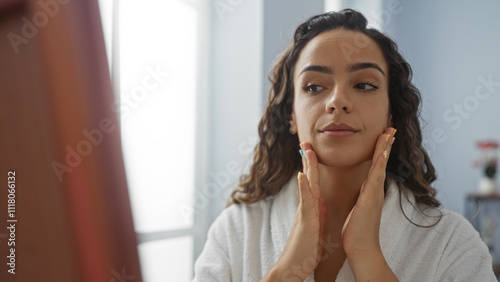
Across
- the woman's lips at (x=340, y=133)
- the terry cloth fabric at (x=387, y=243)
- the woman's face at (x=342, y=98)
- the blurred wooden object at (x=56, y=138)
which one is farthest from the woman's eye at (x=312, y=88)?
the blurred wooden object at (x=56, y=138)

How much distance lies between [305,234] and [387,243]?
197mm

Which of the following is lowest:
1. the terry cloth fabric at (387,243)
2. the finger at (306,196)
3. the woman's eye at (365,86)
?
the terry cloth fabric at (387,243)

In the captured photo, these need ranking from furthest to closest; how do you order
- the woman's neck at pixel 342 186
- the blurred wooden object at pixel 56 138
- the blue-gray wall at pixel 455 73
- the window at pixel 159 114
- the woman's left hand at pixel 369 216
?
the blue-gray wall at pixel 455 73 < the window at pixel 159 114 < the woman's neck at pixel 342 186 < the woman's left hand at pixel 369 216 < the blurred wooden object at pixel 56 138

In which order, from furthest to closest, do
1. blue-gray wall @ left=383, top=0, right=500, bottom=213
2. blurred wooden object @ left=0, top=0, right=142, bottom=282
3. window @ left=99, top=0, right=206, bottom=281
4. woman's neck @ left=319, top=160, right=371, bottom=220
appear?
1. blue-gray wall @ left=383, top=0, right=500, bottom=213
2. window @ left=99, top=0, right=206, bottom=281
3. woman's neck @ left=319, top=160, right=371, bottom=220
4. blurred wooden object @ left=0, top=0, right=142, bottom=282

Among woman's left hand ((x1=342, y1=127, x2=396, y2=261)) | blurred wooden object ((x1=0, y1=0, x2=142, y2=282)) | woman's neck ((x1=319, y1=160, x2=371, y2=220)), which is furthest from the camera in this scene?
woman's neck ((x1=319, y1=160, x2=371, y2=220))

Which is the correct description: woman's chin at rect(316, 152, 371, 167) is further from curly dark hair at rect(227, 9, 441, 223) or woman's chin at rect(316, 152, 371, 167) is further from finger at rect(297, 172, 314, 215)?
curly dark hair at rect(227, 9, 441, 223)

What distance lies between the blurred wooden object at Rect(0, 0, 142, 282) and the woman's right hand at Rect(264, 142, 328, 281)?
1.15 feet

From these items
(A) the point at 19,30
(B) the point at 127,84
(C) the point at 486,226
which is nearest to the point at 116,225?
(A) the point at 19,30

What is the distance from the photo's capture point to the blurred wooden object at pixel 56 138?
1.95ft

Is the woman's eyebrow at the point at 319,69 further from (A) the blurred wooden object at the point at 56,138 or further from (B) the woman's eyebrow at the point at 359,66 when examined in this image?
(A) the blurred wooden object at the point at 56,138

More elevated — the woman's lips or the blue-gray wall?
the blue-gray wall

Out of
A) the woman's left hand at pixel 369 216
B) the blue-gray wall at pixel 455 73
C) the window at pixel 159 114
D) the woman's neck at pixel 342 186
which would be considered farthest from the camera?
the blue-gray wall at pixel 455 73

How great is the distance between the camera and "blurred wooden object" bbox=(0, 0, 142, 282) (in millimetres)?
594

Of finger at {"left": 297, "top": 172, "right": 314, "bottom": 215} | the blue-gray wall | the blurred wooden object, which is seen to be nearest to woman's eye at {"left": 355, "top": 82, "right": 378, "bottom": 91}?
finger at {"left": 297, "top": 172, "right": 314, "bottom": 215}
